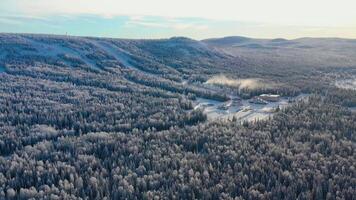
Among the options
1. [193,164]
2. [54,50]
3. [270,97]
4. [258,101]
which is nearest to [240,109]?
[258,101]

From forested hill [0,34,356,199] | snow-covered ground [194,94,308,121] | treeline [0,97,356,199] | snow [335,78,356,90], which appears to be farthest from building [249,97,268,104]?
snow [335,78,356,90]

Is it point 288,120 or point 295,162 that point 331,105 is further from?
point 295,162

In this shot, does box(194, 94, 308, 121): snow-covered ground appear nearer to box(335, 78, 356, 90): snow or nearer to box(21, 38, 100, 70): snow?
box(335, 78, 356, 90): snow

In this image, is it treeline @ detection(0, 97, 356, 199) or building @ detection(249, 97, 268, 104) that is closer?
treeline @ detection(0, 97, 356, 199)

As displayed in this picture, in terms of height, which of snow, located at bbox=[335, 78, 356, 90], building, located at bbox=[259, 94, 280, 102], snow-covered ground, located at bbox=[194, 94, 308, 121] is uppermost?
building, located at bbox=[259, 94, 280, 102]

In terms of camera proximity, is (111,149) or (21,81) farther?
(21,81)

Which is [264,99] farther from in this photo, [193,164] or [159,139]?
[193,164]

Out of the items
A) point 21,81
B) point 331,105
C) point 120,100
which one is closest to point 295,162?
point 331,105
